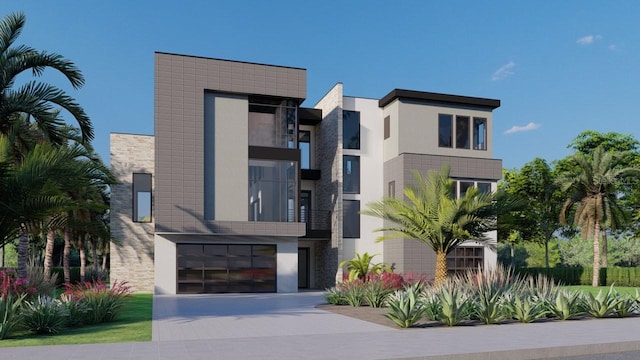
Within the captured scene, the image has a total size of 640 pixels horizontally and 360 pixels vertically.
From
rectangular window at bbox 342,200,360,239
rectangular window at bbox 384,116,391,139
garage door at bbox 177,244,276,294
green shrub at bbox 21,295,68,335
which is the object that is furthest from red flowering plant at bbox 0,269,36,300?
rectangular window at bbox 384,116,391,139

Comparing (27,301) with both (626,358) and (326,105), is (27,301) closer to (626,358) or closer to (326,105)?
(626,358)

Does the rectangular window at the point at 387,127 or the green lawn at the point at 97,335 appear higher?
the rectangular window at the point at 387,127

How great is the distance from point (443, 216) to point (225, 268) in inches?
466

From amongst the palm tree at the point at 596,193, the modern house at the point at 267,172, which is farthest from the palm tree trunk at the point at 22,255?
the palm tree at the point at 596,193

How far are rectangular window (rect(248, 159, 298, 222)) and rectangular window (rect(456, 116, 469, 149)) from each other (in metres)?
9.47

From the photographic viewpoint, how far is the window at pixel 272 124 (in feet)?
89.6

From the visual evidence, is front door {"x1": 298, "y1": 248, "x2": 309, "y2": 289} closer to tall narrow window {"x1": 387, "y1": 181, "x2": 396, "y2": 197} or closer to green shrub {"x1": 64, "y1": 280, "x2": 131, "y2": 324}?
tall narrow window {"x1": 387, "y1": 181, "x2": 396, "y2": 197}

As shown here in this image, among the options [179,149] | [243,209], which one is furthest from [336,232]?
[179,149]

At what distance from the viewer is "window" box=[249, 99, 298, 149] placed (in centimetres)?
2731

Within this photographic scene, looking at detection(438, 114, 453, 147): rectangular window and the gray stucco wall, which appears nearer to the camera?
the gray stucco wall

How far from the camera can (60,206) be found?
1334 cm

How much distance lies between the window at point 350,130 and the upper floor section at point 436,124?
5.19 ft

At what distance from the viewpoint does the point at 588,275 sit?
39938 mm

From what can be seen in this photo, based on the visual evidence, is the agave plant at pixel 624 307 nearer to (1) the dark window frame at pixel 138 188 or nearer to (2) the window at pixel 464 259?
(2) the window at pixel 464 259
